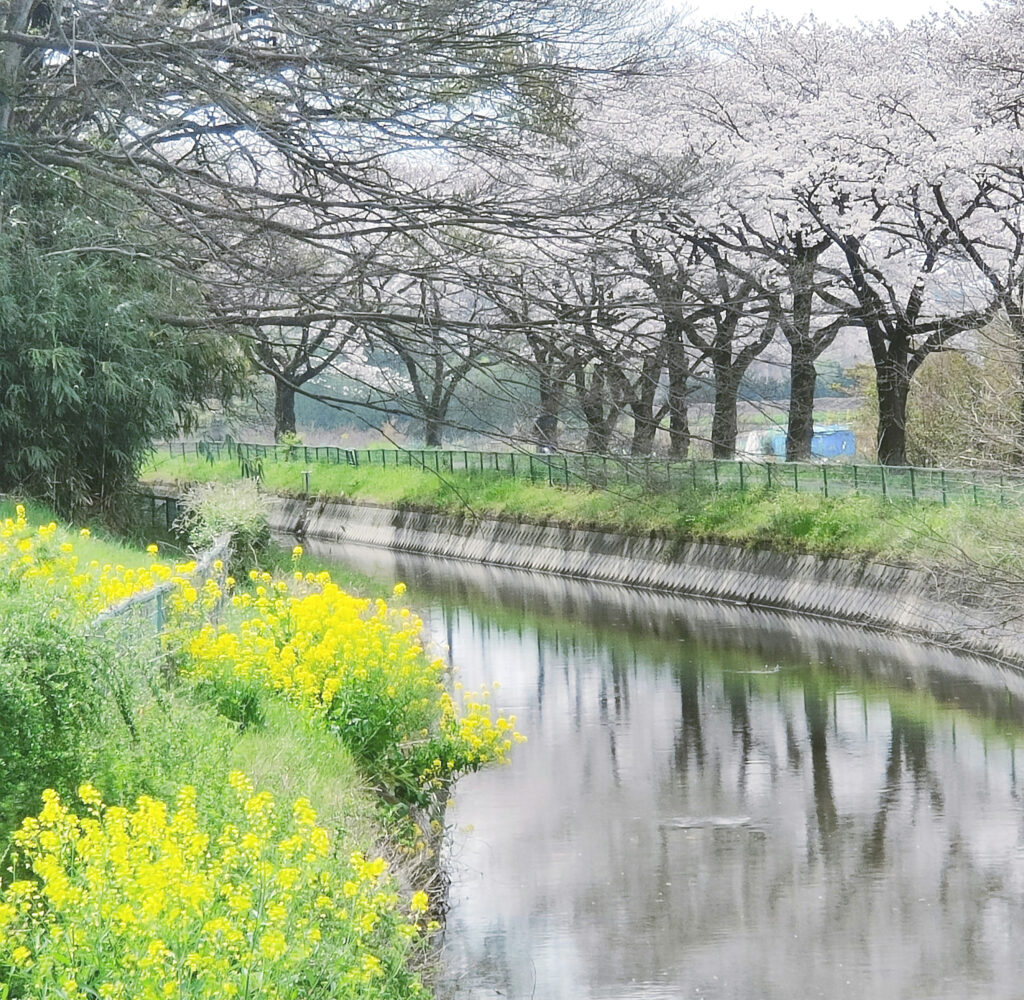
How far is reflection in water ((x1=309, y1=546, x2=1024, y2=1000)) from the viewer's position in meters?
9.74

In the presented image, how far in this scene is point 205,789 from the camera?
6734 mm

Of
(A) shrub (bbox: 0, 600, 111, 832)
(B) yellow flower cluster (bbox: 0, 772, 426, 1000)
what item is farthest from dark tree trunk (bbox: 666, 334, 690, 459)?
(B) yellow flower cluster (bbox: 0, 772, 426, 1000)

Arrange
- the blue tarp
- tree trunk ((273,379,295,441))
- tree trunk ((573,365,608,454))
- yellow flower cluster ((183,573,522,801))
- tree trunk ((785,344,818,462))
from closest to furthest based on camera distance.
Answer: yellow flower cluster ((183,573,522,801))
tree trunk ((573,365,608,454))
tree trunk ((785,344,818,462))
the blue tarp
tree trunk ((273,379,295,441))

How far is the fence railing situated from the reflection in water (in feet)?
7.14

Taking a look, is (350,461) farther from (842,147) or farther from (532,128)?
(532,128)

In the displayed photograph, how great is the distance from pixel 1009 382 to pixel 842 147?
15.9 ft

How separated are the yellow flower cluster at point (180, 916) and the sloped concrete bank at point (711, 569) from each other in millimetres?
12769

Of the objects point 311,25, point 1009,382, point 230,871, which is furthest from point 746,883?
point 1009,382

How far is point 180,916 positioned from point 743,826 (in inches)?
342

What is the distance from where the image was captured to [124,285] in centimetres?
1752

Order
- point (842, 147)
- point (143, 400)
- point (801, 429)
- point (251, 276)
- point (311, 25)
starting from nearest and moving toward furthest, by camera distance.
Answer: point (311, 25) < point (251, 276) < point (143, 400) < point (842, 147) < point (801, 429)

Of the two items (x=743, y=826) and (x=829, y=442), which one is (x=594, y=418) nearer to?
(x=743, y=826)

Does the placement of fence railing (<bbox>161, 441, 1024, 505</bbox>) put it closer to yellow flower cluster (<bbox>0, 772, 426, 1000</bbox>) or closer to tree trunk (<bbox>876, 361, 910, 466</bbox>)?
tree trunk (<bbox>876, 361, 910, 466</bbox>)

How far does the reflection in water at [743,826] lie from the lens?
384 inches
